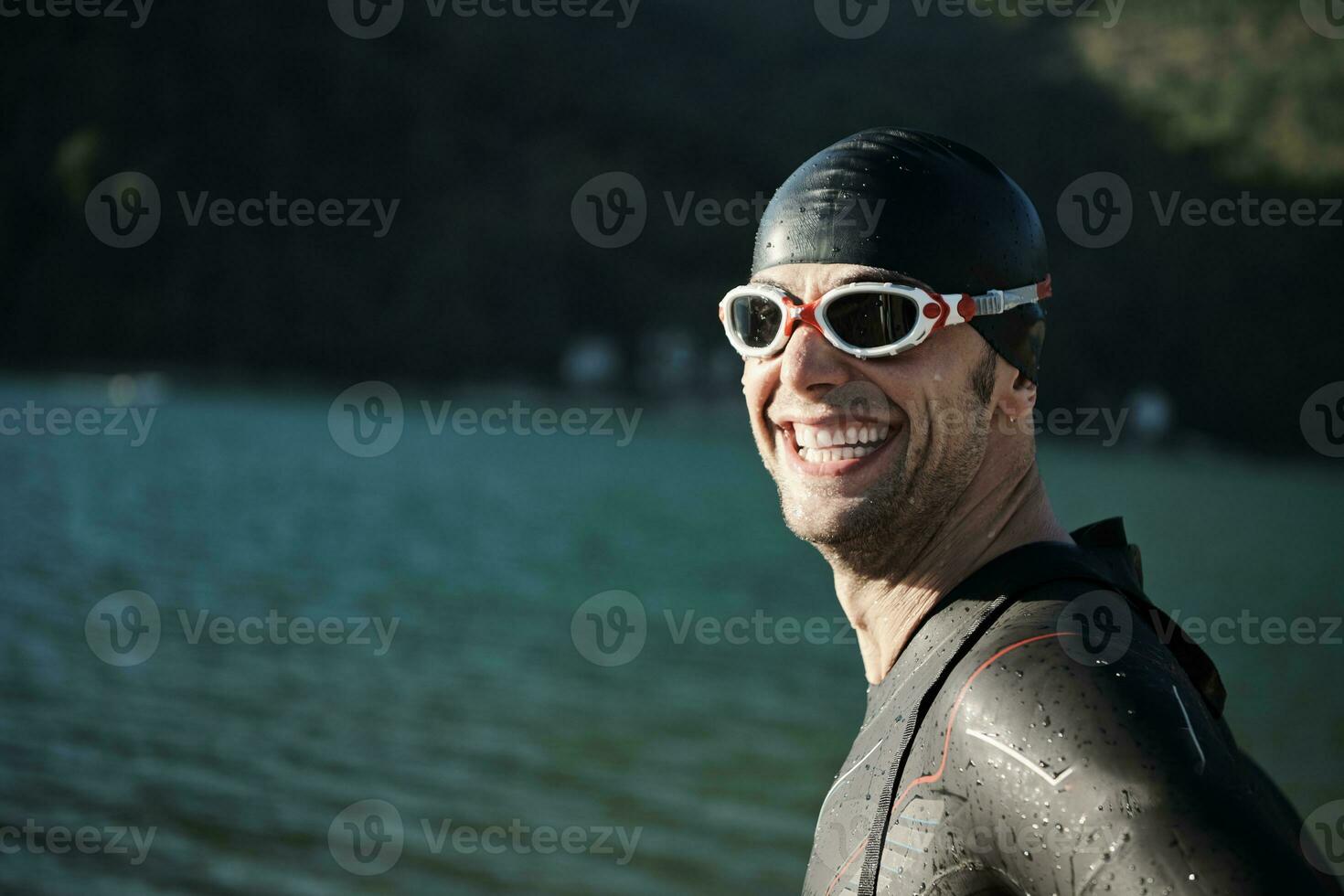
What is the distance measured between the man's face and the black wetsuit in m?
0.29

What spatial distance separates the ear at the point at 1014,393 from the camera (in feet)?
9.47

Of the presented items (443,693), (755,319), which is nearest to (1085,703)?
(755,319)

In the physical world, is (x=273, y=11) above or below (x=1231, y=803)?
above

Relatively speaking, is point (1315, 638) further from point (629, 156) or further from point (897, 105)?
point (897, 105)

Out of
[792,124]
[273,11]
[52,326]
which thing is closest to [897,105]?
[792,124]

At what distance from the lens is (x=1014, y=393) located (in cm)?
291

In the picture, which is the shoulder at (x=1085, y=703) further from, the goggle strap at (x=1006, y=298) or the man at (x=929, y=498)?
the goggle strap at (x=1006, y=298)

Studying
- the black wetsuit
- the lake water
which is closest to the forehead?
the black wetsuit

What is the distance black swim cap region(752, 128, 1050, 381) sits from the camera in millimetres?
2795

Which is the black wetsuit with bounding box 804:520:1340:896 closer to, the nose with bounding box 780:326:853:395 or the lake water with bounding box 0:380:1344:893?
the nose with bounding box 780:326:853:395

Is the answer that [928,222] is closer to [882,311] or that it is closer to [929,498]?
[882,311]

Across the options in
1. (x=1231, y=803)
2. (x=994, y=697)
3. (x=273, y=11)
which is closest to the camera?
(x=1231, y=803)

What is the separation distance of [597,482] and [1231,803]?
56.0 m

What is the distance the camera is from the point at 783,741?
16250 millimetres
